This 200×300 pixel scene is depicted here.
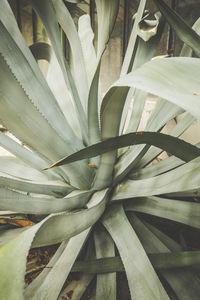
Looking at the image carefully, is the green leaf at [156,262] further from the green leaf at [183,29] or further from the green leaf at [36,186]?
the green leaf at [183,29]

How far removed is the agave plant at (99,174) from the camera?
0.22 metres

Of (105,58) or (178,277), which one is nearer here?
(178,277)

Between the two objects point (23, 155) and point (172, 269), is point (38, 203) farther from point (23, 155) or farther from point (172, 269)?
point (172, 269)

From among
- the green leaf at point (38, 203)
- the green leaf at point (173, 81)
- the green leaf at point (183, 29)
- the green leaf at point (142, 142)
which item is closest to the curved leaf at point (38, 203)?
the green leaf at point (38, 203)

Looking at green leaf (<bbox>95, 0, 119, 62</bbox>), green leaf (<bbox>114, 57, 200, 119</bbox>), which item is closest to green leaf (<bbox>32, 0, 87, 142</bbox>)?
green leaf (<bbox>95, 0, 119, 62</bbox>)

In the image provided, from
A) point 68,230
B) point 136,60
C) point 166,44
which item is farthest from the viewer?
point 166,44

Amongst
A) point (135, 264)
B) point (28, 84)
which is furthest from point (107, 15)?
Result: point (135, 264)

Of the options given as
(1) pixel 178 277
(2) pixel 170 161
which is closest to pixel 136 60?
(2) pixel 170 161

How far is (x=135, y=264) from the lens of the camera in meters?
0.39

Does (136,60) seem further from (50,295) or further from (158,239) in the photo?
(50,295)

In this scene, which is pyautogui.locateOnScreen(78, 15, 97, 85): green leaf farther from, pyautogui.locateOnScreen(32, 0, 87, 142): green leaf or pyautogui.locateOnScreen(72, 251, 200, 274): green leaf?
pyautogui.locateOnScreen(72, 251, 200, 274): green leaf

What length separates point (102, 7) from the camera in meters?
0.48

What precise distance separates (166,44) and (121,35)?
Result: 247mm

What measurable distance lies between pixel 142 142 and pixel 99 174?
0.18 m
